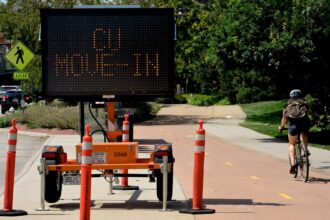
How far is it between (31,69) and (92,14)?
31.0 m

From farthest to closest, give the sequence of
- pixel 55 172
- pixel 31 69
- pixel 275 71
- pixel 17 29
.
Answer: pixel 17 29, pixel 31 69, pixel 275 71, pixel 55 172

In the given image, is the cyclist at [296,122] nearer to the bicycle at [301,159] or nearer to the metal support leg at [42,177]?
the bicycle at [301,159]

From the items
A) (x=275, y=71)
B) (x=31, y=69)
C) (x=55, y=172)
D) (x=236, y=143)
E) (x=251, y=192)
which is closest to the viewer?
(x=55, y=172)

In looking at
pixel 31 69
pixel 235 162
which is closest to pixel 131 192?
pixel 235 162

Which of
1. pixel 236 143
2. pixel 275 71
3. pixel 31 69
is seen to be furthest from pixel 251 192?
Result: pixel 31 69

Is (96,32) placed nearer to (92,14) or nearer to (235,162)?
(92,14)

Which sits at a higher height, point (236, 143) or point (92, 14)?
point (92, 14)

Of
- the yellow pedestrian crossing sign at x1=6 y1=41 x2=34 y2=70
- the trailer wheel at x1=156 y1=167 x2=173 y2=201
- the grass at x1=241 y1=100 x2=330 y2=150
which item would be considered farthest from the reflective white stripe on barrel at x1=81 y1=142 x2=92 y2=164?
the yellow pedestrian crossing sign at x1=6 y1=41 x2=34 y2=70

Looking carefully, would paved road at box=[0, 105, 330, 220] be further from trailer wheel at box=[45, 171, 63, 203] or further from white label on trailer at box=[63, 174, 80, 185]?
white label on trailer at box=[63, 174, 80, 185]

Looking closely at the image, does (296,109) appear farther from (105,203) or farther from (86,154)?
(86,154)

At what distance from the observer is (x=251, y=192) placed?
12461 millimetres

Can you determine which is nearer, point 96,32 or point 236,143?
point 96,32

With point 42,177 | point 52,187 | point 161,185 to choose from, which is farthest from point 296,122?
point 42,177

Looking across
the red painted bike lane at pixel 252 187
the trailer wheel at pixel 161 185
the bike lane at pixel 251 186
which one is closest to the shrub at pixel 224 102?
the bike lane at pixel 251 186
